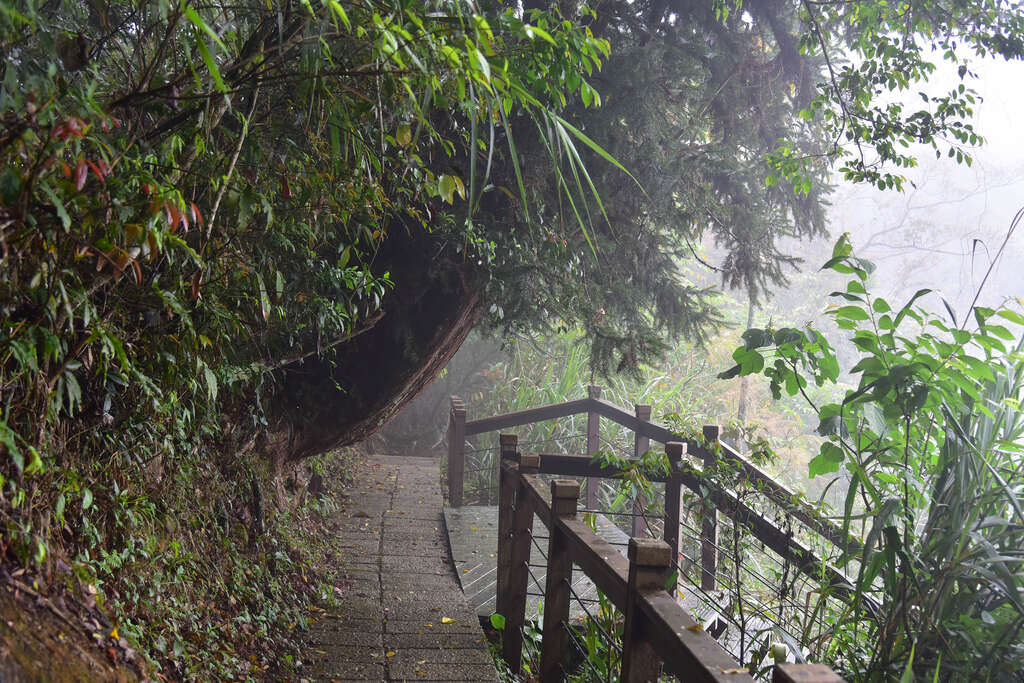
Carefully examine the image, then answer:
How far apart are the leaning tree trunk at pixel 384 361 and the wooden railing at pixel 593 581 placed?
80 cm

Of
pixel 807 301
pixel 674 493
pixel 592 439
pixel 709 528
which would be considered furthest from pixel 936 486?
pixel 807 301

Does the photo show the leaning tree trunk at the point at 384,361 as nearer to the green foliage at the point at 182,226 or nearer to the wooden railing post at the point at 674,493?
the green foliage at the point at 182,226

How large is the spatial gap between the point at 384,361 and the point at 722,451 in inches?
80.2

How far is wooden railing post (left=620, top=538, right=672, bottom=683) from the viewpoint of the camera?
1.84 metres

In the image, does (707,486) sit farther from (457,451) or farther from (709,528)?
(457,451)

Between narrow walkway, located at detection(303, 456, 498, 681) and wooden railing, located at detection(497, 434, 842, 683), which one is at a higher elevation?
wooden railing, located at detection(497, 434, 842, 683)

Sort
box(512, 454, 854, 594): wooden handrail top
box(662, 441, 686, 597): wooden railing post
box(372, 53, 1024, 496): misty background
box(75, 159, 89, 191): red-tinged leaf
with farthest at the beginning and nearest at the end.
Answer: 1. box(372, 53, 1024, 496): misty background
2. box(662, 441, 686, 597): wooden railing post
3. box(512, 454, 854, 594): wooden handrail top
4. box(75, 159, 89, 191): red-tinged leaf

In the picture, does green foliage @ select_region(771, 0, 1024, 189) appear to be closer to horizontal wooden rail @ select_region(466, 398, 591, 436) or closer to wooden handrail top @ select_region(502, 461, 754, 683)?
wooden handrail top @ select_region(502, 461, 754, 683)

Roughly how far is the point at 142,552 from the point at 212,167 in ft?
4.22

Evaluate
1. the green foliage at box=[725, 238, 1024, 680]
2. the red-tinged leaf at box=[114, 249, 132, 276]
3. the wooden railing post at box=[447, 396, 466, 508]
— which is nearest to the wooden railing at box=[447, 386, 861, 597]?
the wooden railing post at box=[447, 396, 466, 508]

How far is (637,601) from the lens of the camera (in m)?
1.84

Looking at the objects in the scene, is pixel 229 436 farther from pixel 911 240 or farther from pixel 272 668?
pixel 911 240

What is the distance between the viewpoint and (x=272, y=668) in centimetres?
278

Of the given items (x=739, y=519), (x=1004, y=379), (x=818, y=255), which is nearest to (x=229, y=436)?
(x=739, y=519)
